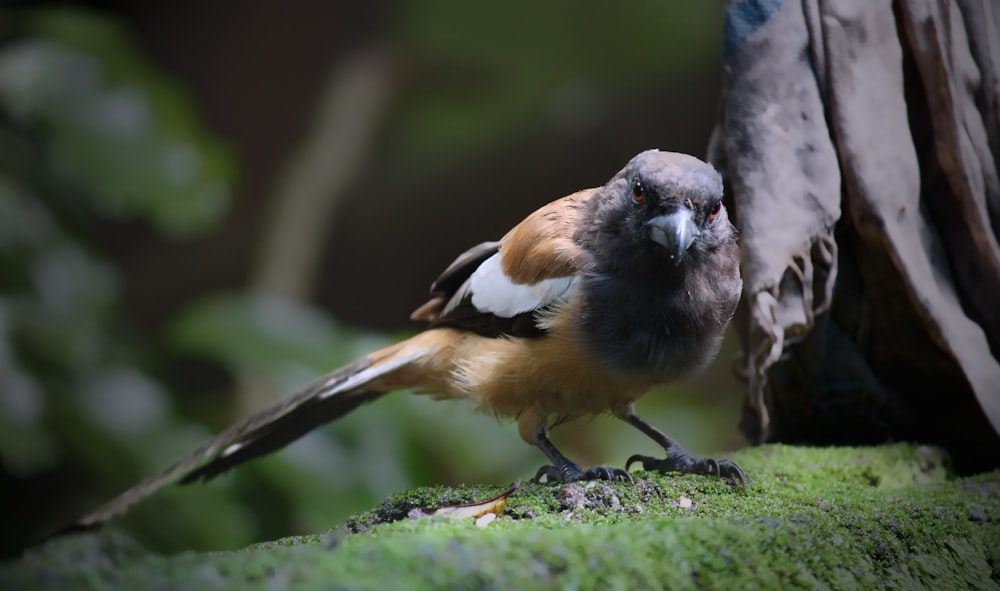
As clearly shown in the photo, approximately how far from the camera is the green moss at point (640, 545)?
1529mm

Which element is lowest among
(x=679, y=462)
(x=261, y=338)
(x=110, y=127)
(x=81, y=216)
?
(x=679, y=462)

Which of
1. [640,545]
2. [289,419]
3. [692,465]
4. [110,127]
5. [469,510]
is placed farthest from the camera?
[110,127]

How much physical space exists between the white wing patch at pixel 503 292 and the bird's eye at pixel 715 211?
457 mm

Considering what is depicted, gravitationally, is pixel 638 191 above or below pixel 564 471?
above

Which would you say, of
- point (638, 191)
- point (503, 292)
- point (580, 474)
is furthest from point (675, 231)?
point (580, 474)

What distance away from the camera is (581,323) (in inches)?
104

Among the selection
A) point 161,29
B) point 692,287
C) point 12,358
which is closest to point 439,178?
point 161,29

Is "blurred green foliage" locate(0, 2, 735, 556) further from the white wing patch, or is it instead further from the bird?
the white wing patch

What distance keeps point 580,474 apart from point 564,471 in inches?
2.1

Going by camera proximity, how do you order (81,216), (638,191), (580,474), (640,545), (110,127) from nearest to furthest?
(640,545) → (638,191) → (580,474) → (110,127) → (81,216)

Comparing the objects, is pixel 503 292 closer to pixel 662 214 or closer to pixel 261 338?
pixel 662 214

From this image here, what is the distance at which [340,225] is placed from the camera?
6.25 metres

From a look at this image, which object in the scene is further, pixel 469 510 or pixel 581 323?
pixel 581 323

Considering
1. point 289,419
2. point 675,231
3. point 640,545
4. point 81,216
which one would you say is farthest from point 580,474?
point 81,216
